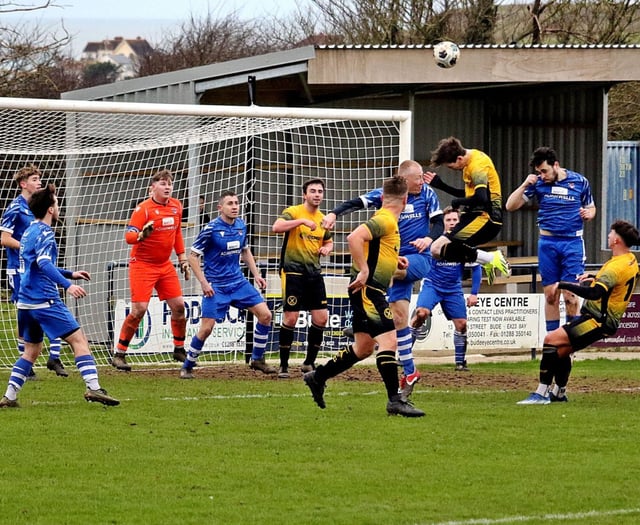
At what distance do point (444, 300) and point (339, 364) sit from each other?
5211 mm

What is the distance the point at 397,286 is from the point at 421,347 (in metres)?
6.40

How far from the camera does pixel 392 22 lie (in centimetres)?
3447

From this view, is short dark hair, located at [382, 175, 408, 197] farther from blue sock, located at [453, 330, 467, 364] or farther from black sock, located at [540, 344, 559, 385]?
blue sock, located at [453, 330, 467, 364]

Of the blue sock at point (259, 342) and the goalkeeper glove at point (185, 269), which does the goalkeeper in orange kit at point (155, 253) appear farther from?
the blue sock at point (259, 342)

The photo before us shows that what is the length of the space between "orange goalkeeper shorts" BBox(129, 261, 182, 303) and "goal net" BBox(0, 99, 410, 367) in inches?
73.3

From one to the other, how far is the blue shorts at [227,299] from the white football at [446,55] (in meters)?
6.81

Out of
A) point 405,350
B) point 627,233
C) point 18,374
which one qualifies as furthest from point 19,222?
point 627,233

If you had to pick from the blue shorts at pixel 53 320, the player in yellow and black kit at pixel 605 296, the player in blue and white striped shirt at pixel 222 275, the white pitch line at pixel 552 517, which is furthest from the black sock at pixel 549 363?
the white pitch line at pixel 552 517

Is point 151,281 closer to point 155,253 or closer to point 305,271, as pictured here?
point 155,253

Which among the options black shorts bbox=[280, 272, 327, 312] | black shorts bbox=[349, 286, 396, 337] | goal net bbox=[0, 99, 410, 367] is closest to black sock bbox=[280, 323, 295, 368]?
black shorts bbox=[280, 272, 327, 312]

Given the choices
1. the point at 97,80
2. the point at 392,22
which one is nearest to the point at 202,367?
the point at 392,22

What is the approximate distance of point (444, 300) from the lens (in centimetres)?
1595

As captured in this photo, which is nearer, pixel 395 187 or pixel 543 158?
pixel 395 187

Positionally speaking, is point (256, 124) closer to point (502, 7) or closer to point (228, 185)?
point (228, 185)
